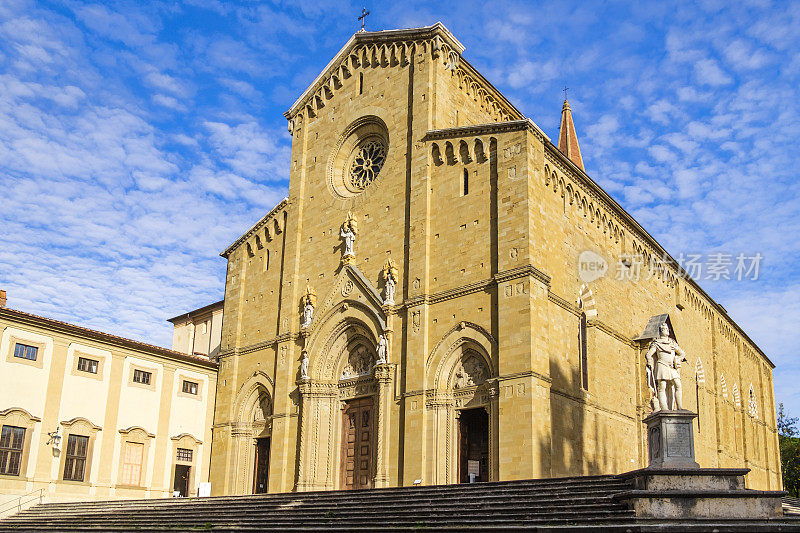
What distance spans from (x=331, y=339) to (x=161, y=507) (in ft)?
28.4

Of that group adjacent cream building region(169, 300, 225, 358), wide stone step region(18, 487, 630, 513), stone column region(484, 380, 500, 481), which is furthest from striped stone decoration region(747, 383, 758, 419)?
wide stone step region(18, 487, 630, 513)

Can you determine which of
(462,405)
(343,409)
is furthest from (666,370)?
(343,409)

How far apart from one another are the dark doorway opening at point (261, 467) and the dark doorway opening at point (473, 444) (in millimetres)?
10268

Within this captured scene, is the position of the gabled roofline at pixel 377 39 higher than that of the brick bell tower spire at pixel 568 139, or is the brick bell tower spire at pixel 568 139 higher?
the brick bell tower spire at pixel 568 139

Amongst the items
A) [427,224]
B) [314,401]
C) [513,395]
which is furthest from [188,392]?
[513,395]

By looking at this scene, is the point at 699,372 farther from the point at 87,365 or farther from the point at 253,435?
the point at 87,365

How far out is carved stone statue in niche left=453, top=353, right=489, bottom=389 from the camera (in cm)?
2459

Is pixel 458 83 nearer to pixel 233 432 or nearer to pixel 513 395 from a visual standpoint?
pixel 513 395

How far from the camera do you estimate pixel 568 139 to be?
166ft

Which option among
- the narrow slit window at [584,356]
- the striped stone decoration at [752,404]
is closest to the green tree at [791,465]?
the striped stone decoration at [752,404]

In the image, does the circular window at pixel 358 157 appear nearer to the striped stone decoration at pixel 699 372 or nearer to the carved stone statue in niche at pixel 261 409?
the carved stone statue in niche at pixel 261 409

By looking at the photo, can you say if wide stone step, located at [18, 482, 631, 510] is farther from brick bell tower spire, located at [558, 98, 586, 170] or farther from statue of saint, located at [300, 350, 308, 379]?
brick bell tower spire, located at [558, 98, 586, 170]

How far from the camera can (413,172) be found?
28.4 m

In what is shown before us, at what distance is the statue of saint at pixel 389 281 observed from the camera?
1084 inches
